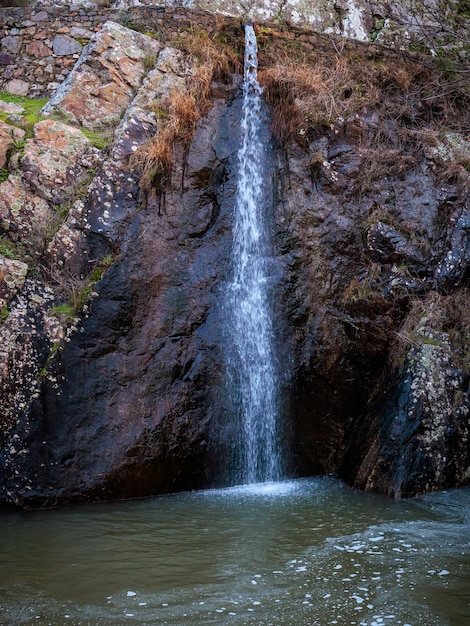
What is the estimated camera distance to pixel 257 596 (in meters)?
4.11

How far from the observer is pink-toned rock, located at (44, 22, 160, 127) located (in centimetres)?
873

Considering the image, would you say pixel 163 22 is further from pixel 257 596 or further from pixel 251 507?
pixel 257 596

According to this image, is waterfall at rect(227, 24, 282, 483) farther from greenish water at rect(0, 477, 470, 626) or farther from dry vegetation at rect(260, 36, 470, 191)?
greenish water at rect(0, 477, 470, 626)

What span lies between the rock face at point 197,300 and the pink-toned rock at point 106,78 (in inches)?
1.0

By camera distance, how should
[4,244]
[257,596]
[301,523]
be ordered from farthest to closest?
[4,244] < [301,523] < [257,596]

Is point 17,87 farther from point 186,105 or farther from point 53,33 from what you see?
point 186,105

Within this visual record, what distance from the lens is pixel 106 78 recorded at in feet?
29.7

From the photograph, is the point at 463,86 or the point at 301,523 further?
the point at 463,86

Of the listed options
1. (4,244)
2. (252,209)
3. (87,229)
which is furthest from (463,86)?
(4,244)

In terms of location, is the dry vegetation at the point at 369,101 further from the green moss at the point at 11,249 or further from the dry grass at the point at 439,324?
the green moss at the point at 11,249

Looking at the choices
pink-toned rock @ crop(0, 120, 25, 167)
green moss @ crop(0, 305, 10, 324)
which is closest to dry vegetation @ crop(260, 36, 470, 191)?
pink-toned rock @ crop(0, 120, 25, 167)

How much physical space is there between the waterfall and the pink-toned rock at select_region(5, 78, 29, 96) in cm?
346

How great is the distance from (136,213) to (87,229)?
0.66 m

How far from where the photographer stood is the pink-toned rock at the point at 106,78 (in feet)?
28.6
